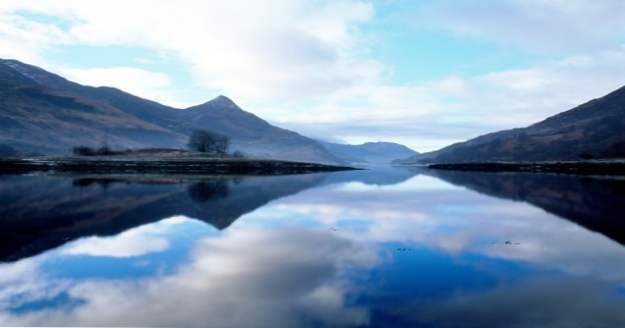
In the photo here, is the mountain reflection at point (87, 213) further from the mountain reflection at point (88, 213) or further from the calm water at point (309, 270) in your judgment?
the calm water at point (309, 270)

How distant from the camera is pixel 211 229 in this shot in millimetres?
27234

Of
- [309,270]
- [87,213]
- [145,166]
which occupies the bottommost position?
[309,270]

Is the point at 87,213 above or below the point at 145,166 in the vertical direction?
below

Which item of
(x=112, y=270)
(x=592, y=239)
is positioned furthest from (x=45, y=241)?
(x=592, y=239)

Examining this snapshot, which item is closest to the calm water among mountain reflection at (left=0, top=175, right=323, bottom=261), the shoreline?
mountain reflection at (left=0, top=175, right=323, bottom=261)

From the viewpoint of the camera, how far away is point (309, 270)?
17.3m

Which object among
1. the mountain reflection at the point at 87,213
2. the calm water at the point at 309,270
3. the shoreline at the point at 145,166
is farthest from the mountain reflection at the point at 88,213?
the shoreline at the point at 145,166

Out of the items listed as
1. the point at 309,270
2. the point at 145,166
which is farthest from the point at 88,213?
the point at 145,166

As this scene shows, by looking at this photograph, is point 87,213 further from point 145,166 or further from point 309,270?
point 145,166

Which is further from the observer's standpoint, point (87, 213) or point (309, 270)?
point (87, 213)

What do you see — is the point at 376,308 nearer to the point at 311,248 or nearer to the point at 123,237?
the point at 311,248

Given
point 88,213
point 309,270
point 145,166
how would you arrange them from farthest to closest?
point 145,166 → point 88,213 → point 309,270

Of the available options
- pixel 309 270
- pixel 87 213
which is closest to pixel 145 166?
pixel 87 213

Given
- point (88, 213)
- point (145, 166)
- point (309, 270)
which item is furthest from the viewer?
point (145, 166)
